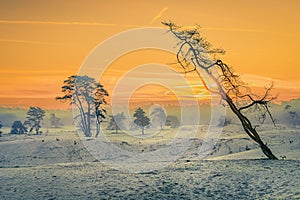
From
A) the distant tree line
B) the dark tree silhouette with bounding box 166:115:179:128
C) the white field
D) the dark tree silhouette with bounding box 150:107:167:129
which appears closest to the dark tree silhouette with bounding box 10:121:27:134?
the distant tree line

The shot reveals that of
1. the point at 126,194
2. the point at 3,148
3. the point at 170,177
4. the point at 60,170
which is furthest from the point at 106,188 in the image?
the point at 3,148

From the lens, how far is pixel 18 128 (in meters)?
87.4

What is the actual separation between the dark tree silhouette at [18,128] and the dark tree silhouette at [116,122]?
20.4 meters

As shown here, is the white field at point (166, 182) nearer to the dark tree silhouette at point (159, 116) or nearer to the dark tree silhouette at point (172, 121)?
the dark tree silhouette at point (159, 116)

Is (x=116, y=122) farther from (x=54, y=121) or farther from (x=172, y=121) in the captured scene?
(x=54, y=121)

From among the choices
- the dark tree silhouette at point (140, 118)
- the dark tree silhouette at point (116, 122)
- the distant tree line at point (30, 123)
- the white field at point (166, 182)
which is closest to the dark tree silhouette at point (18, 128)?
the distant tree line at point (30, 123)

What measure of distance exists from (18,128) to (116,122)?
23.4 meters

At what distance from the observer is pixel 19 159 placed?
4359 centimetres

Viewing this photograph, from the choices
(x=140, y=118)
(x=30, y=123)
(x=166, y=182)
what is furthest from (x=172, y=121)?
(x=166, y=182)

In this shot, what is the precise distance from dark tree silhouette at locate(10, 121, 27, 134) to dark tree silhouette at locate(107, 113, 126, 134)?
20.4 meters

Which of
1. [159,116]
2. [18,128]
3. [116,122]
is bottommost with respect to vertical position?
[18,128]

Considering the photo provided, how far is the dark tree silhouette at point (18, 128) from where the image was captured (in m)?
86.4

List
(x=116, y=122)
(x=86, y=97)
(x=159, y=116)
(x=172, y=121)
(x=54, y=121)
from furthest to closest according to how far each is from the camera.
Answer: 1. (x=54, y=121)
2. (x=172, y=121)
3. (x=159, y=116)
4. (x=116, y=122)
5. (x=86, y=97)

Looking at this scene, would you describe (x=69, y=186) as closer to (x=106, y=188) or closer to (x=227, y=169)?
(x=106, y=188)
